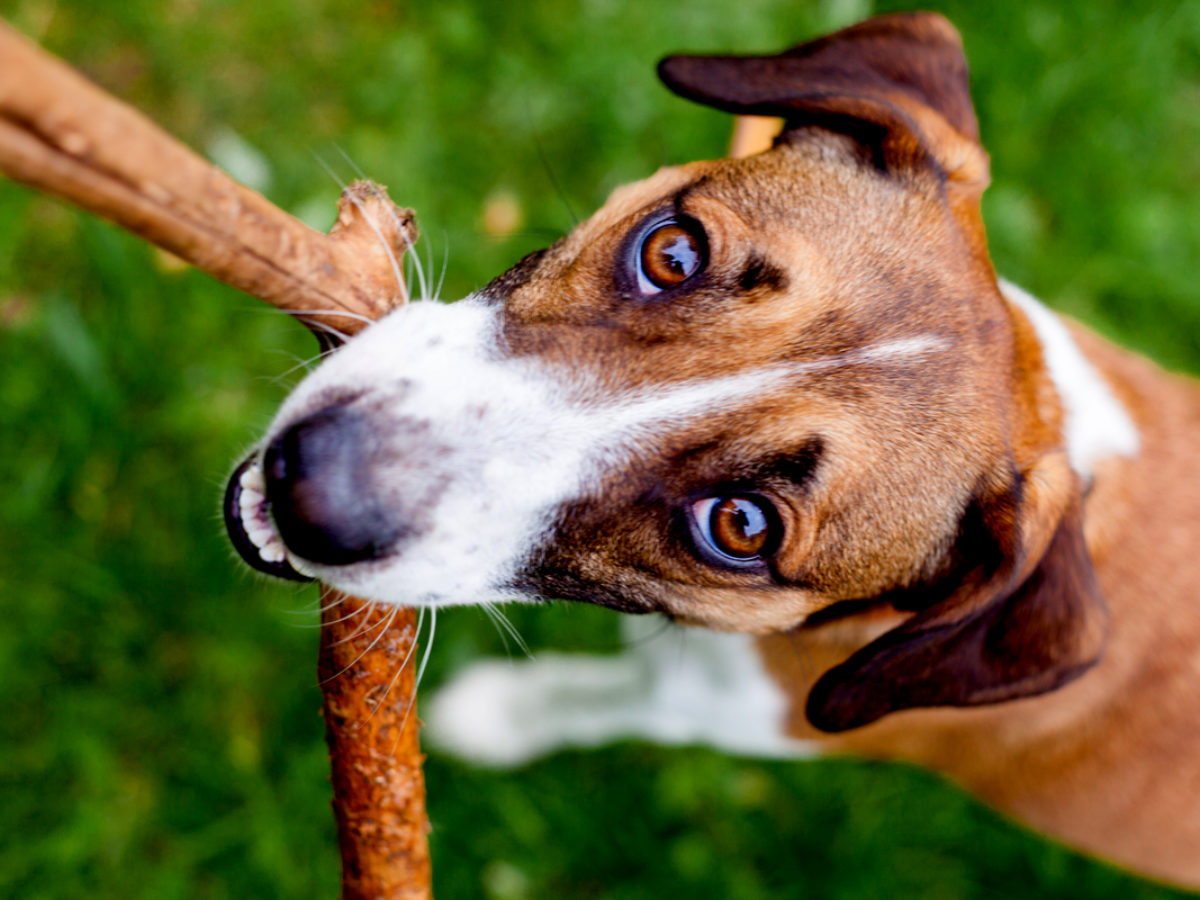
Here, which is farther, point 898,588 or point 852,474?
point 898,588

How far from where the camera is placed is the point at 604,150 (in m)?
5.31

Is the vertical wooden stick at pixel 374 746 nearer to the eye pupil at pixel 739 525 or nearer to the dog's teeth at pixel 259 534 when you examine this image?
the dog's teeth at pixel 259 534

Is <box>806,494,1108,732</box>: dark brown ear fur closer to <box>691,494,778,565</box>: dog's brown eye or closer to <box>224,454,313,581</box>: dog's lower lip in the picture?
<box>691,494,778,565</box>: dog's brown eye

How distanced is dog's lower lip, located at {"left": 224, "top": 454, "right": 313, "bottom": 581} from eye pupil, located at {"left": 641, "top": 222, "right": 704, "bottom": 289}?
1139 millimetres

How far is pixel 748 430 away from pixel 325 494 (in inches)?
40.4

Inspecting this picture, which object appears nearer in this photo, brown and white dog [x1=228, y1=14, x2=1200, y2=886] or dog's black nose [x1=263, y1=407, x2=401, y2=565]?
dog's black nose [x1=263, y1=407, x2=401, y2=565]

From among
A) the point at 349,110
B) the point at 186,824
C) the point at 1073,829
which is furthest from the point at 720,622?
the point at 349,110

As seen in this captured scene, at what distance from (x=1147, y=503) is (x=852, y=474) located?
1.47 meters

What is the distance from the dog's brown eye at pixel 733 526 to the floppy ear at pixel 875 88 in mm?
1083

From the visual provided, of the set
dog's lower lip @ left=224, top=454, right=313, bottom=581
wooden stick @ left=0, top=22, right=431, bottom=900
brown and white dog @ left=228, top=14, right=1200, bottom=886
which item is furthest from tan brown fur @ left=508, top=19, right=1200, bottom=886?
dog's lower lip @ left=224, top=454, right=313, bottom=581

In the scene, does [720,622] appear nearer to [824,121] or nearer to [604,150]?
[824,121]

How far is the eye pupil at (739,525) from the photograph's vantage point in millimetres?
2438

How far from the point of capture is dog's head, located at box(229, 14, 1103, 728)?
2.16m

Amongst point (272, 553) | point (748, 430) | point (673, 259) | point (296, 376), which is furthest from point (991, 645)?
point (296, 376)
